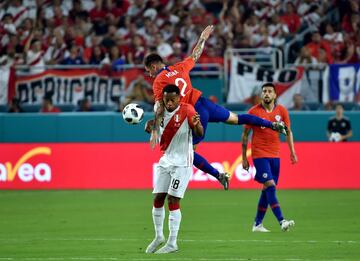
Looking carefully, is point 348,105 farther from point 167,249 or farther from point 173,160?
point 167,249

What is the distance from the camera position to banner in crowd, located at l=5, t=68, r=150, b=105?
91.3 feet

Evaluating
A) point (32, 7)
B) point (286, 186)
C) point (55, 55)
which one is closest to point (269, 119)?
point (286, 186)

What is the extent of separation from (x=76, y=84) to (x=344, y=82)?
7156mm

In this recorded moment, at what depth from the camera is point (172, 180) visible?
1305 centimetres

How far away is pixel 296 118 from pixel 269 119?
1122 cm

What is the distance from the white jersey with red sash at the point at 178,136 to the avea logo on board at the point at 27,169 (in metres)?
12.4

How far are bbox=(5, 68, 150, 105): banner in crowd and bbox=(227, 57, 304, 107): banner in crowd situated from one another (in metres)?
Result: 2.39

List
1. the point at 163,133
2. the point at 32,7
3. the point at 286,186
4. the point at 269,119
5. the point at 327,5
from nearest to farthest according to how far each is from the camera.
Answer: the point at 163,133, the point at 269,119, the point at 286,186, the point at 327,5, the point at 32,7

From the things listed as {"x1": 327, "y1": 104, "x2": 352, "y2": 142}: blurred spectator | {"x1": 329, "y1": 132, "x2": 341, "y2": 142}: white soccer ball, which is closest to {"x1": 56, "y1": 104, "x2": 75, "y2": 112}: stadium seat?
{"x1": 327, "y1": 104, "x2": 352, "y2": 142}: blurred spectator

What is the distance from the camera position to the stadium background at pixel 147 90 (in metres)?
23.7

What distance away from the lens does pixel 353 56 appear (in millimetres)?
27250

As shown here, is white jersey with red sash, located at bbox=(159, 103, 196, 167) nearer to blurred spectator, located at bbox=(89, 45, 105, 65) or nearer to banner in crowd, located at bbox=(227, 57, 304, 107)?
banner in crowd, located at bbox=(227, 57, 304, 107)

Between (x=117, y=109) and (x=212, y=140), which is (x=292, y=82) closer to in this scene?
(x=212, y=140)

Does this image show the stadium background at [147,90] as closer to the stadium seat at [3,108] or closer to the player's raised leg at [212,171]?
the stadium seat at [3,108]
